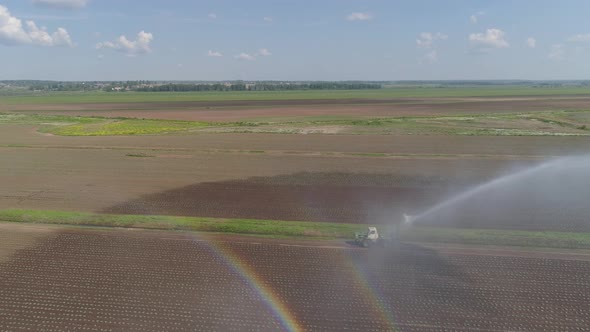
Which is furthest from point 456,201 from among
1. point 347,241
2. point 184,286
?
point 184,286

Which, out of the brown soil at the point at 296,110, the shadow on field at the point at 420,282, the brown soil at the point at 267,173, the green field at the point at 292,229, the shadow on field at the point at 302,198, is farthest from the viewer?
the brown soil at the point at 296,110

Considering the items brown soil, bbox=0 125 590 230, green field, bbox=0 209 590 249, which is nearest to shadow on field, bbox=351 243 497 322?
green field, bbox=0 209 590 249

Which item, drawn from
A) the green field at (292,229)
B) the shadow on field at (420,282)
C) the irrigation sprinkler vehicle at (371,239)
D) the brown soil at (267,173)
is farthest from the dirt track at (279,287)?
the brown soil at (267,173)

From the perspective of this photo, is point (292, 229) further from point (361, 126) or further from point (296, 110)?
point (296, 110)

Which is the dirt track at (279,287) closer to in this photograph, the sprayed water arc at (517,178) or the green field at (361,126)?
the sprayed water arc at (517,178)

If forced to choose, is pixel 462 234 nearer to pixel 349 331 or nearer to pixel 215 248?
pixel 349 331

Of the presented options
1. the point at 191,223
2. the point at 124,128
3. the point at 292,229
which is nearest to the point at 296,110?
the point at 124,128
